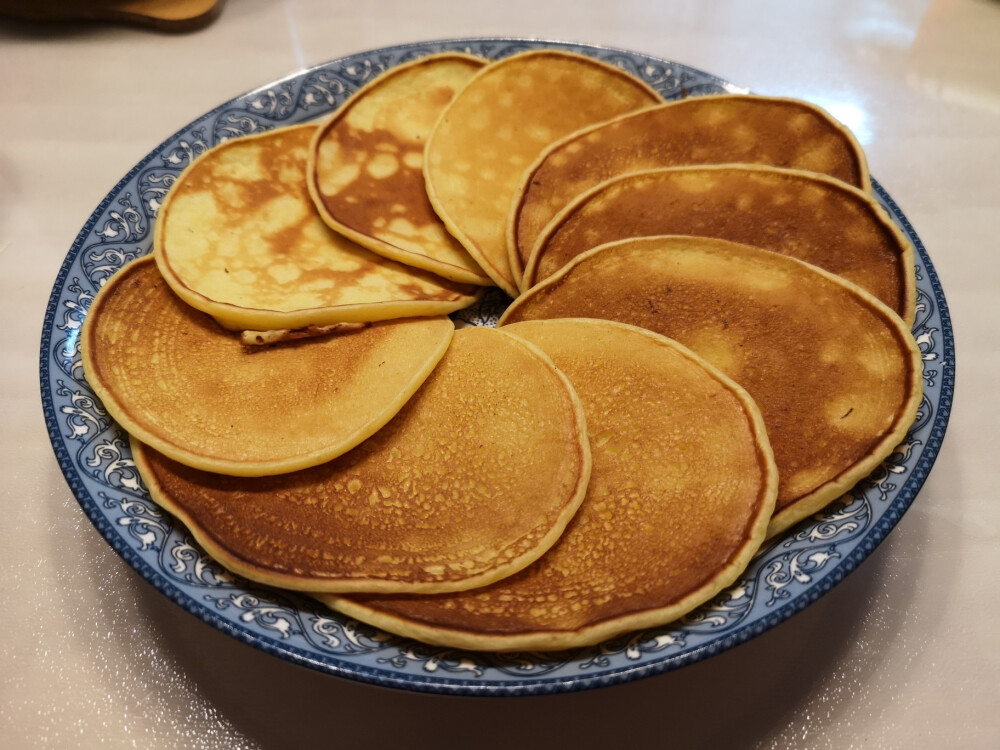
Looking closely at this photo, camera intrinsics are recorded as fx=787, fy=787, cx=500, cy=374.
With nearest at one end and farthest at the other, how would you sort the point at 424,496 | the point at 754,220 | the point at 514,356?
1. the point at 424,496
2. the point at 514,356
3. the point at 754,220

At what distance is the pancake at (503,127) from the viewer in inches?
77.3

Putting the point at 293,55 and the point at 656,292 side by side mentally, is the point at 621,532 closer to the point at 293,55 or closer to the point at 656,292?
the point at 656,292

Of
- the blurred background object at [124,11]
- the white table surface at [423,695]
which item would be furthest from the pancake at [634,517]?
the blurred background object at [124,11]

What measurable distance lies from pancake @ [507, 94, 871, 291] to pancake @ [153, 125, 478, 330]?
328mm

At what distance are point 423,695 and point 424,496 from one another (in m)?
0.40

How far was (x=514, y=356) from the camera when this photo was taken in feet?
5.39

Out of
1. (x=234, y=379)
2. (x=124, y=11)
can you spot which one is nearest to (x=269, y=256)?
(x=234, y=379)

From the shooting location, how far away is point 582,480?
1.46 meters

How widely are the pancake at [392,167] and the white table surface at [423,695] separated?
94 cm

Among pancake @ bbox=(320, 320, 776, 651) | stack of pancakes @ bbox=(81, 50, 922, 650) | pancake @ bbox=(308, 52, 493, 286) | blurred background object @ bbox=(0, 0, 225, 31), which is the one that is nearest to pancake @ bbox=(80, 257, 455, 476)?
stack of pancakes @ bbox=(81, 50, 922, 650)

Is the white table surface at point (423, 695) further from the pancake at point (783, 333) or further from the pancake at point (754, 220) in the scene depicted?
the pancake at point (754, 220)

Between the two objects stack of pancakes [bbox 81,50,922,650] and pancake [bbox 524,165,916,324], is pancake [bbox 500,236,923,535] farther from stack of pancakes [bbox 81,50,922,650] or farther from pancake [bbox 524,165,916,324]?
pancake [bbox 524,165,916,324]

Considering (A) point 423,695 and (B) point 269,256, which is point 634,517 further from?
(B) point 269,256

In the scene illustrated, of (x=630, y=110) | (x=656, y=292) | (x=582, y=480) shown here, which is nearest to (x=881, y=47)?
(x=630, y=110)
